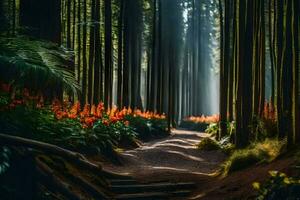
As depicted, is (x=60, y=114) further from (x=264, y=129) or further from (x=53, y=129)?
(x=264, y=129)

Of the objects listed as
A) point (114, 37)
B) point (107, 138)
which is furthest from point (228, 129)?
point (114, 37)

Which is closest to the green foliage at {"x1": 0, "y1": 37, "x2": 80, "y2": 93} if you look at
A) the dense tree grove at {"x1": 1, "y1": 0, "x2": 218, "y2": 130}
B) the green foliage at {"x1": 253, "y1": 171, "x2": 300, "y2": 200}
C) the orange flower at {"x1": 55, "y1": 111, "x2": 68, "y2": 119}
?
the dense tree grove at {"x1": 1, "y1": 0, "x2": 218, "y2": 130}

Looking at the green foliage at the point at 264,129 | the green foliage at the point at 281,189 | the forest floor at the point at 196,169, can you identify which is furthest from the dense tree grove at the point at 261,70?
the green foliage at the point at 281,189

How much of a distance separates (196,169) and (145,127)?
9127 mm

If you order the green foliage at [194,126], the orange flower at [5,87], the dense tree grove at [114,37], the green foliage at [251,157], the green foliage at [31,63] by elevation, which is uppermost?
the dense tree grove at [114,37]

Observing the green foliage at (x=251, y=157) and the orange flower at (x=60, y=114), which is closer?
the green foliage at (x=251, y=157)

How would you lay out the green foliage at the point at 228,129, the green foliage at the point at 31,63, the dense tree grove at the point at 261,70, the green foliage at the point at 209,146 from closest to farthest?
the green foliage at the point at 31,63
the dense tree grove at the point at 261,70
the green foliage at the point at 228,129
the green foliage at the point at 209,146

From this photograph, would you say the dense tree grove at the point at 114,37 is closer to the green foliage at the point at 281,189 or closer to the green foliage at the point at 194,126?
the green foliage at the point at 194,126

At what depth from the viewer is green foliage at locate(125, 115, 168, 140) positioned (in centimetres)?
1984

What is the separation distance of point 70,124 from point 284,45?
4564mm

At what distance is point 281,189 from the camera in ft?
19.0

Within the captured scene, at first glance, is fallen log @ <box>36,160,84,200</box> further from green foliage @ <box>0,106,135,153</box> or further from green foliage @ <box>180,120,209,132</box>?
green foliage @ <box>180,120,209,132</box>

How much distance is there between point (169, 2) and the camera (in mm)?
34156

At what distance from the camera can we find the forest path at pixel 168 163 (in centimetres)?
969
